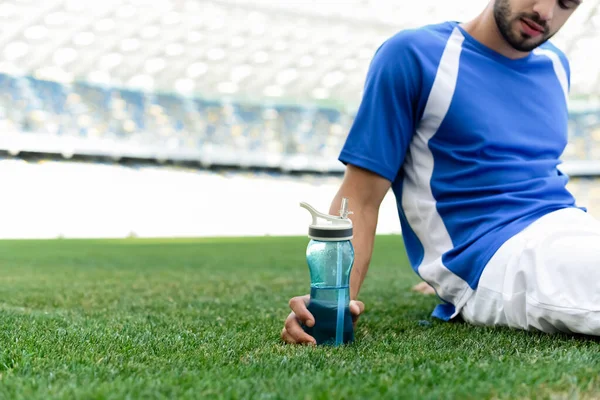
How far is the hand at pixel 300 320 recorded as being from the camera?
74.0 inches

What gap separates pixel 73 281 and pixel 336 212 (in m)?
4.22

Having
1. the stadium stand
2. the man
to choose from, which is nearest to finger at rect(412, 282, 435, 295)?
the man

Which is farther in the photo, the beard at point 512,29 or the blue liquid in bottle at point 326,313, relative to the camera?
the beard at point 512,29

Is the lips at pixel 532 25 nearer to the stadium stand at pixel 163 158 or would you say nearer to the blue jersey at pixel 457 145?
the blue jersey at pixel 457 145

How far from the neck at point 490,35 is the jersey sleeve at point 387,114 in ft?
1.13

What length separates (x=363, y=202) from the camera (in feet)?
7.23

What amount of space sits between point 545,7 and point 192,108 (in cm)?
3663

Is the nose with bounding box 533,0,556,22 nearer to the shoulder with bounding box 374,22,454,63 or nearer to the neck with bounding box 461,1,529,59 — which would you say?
the neck with bounding box 461,1,529,59

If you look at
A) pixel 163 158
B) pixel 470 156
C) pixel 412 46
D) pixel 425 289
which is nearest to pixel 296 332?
pixel 470 156

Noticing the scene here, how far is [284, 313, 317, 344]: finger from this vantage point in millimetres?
1907

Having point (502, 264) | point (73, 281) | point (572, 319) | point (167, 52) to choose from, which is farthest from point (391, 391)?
point (167, 52)

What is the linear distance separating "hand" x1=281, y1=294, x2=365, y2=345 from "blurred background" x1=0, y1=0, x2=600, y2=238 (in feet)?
80.5

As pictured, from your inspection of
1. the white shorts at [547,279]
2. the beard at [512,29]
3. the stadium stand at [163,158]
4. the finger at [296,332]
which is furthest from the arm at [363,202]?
the stadium stand at [163,158]

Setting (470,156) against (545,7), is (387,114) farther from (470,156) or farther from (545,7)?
(545,7)
